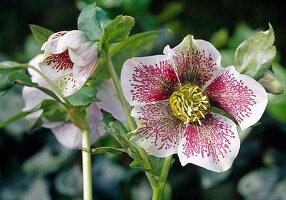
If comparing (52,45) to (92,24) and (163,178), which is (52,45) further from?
(163,178)

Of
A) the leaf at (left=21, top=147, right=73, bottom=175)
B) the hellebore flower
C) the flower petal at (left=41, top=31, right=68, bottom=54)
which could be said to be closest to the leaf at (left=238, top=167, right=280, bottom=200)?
the leaf at (left=21, top=147, right=73, bottom=175)

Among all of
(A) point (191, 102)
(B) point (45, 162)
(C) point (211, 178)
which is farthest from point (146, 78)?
(B) point (45, 162)

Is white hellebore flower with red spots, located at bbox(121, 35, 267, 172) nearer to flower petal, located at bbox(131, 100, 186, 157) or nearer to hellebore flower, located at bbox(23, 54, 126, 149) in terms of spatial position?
flower petal, located at bbox(131, 100, 186, 157)

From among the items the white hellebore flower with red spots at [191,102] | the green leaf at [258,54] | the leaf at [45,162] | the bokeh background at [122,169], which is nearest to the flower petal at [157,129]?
the white hellebore flower with red spots at [191,102]

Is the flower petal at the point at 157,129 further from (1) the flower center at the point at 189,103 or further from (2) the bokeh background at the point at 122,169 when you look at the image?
(2) the bokeh background at the point at 122,169

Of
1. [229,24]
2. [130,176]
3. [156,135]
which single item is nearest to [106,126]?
[156,135]

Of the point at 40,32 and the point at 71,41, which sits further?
the point at 40,32

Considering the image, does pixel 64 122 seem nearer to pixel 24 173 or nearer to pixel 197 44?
pixel 197 44
